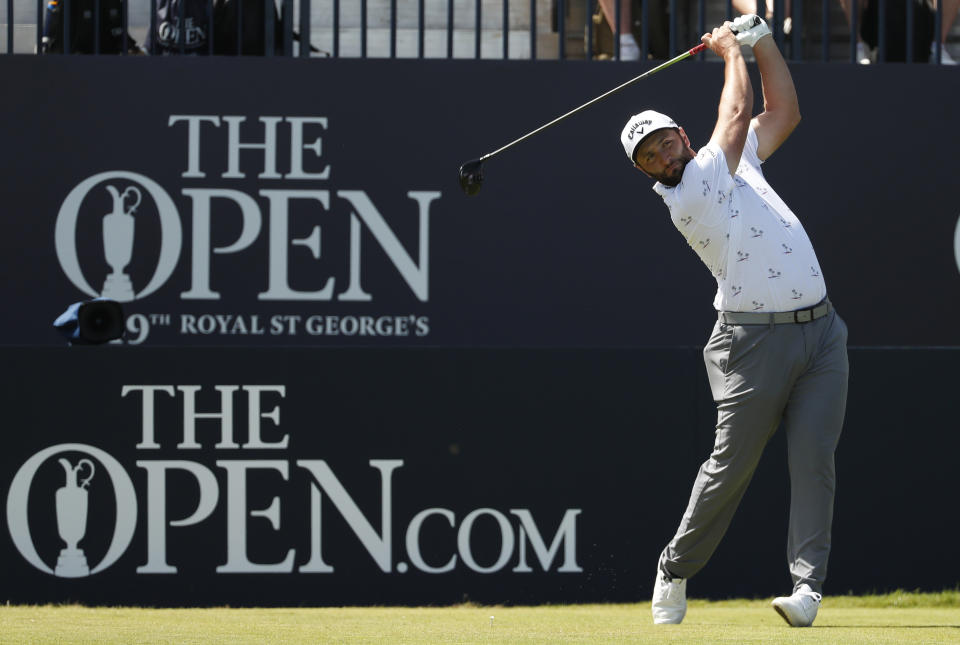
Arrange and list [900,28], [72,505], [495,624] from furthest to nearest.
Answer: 1. [900,28]
2. [72,505]
3. [495,624]

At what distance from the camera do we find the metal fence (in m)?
5.99

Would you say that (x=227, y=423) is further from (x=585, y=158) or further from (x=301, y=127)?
(x=585, y=158)

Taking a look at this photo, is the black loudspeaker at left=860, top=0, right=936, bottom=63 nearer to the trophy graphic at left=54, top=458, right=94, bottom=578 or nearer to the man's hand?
the man's hand

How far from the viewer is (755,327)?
4484 millimetres

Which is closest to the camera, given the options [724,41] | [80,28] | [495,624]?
[724,41]

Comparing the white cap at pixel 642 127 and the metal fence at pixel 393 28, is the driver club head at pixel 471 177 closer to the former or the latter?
the metal fence at pixel 393 28

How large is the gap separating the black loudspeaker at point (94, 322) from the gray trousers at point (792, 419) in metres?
2.28

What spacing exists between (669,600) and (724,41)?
1.72m

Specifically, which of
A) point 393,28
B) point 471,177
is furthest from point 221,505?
point 393,28

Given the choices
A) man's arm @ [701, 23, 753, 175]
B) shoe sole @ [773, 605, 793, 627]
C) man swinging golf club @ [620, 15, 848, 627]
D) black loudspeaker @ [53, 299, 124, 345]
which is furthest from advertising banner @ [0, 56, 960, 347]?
shoe sole @ [773, 605, 793, 627]

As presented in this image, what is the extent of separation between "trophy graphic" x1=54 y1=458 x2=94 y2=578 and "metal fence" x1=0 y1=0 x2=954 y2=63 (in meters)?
1.68

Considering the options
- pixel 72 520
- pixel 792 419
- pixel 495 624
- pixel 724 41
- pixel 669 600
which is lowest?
pixel 495 624

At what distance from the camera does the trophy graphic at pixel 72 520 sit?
217 inches

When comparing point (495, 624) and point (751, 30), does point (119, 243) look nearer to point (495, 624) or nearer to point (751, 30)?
point (495, 624)
